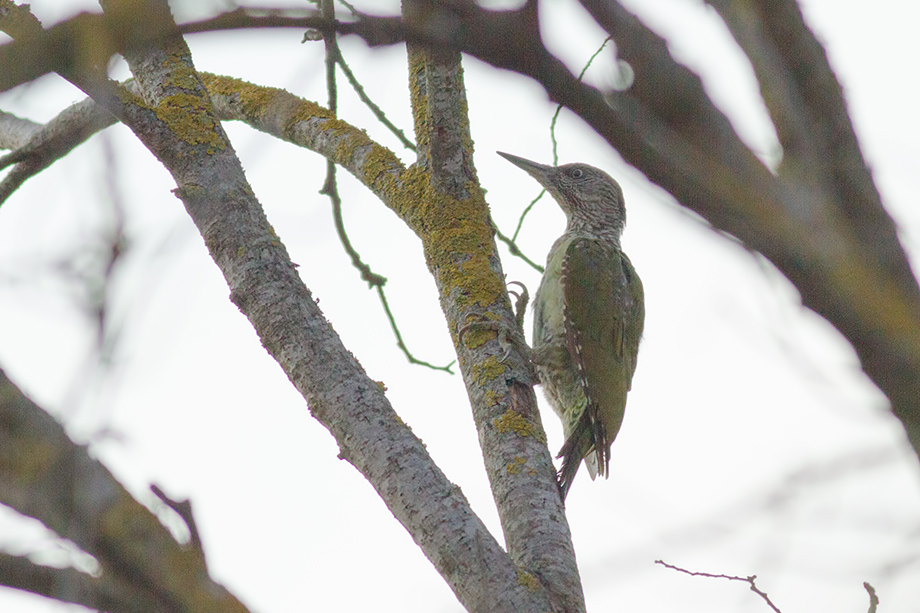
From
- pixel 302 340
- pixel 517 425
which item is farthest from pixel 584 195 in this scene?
pixel 302 340

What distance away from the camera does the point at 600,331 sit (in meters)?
5.21

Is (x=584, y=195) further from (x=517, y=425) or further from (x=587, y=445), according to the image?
(x=517, y=425)

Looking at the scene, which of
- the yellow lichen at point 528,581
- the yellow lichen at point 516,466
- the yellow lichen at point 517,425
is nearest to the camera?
the yellow lichen at point 528,581

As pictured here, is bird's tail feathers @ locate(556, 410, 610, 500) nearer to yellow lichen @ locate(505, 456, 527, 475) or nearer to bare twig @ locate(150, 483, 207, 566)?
yellow lichen @ locate(505, 456, 527, 475)

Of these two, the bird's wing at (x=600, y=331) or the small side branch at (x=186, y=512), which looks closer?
the small side branch at (x=186, y=512)

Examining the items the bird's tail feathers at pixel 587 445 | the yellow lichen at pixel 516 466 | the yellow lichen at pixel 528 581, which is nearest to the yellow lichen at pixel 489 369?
the yellow lichen at pixel 516 466

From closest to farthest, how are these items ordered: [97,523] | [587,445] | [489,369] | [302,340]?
[97,523]
[302,340]
[489,369]
[587,445]

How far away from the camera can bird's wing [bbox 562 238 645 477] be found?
485 cm

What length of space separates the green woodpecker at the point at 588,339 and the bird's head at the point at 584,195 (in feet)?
1.29

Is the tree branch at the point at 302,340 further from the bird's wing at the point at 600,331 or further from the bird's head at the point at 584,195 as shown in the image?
the bird's head at the point at 584,195

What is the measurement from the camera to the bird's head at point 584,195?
6180 mm

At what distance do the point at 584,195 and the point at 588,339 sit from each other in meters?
1.43

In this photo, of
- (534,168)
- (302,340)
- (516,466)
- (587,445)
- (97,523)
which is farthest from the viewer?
(534,168)

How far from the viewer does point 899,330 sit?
36.7 inches
